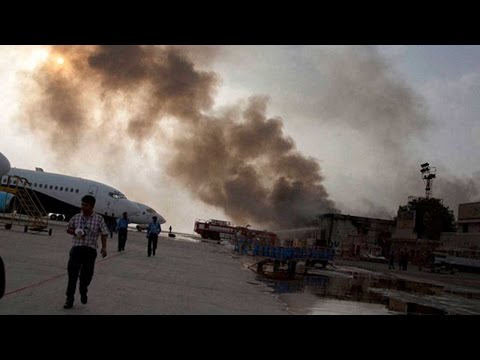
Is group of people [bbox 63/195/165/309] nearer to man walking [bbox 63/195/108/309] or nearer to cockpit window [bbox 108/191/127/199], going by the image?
man walking [bbox 63/195/108/309]

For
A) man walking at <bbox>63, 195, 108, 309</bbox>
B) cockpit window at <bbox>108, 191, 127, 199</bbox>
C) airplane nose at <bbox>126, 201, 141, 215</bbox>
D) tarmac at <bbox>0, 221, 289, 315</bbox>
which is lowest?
tarmac at <bbox>0, 221, 289, 315</bbox>

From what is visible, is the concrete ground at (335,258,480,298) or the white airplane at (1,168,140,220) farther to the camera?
the white airplane at (1,168,140,220)

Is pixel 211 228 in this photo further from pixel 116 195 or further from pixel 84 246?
pixel 84 246

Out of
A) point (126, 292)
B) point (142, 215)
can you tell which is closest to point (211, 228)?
point (142, 215)

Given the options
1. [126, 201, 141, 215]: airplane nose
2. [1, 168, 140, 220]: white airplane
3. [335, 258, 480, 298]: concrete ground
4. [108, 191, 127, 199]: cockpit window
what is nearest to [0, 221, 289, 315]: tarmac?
[335, 258, 480, 298]: concrete ground

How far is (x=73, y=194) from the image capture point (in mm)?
40594

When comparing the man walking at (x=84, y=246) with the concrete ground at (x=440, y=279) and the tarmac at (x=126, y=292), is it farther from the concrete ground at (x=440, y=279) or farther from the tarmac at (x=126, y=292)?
the concrete ground at (x=440, y=279)

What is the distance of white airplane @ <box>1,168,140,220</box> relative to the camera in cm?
4003
